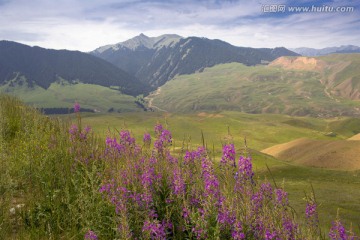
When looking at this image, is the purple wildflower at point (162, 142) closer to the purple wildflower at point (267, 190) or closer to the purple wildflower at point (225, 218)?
the purple wildflower at point (267, 190)

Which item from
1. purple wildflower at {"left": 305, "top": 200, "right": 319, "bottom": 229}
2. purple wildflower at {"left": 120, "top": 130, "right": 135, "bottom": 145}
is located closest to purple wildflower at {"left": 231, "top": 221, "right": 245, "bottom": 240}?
purple wildflower at {"left": 305, "top": 200, "right": 319, "bottom": 229}

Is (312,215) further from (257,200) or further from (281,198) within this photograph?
(257,200)

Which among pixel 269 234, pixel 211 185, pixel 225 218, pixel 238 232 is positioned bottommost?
pixel 269 234

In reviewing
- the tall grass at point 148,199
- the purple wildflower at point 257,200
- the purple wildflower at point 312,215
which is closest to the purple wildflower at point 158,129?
the tall grass at point 148,199

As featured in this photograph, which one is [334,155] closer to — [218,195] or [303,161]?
[303,161]

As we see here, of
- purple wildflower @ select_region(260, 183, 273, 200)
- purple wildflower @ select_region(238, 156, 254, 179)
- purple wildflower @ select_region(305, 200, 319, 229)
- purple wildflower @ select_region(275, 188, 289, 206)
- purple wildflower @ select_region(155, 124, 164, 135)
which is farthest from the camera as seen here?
purple wildflower @ select_region(155, 124, 164, 135)

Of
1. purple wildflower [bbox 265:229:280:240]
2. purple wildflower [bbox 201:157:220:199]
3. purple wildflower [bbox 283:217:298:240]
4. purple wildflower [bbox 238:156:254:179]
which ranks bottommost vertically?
purple wildflower [bbox 283:217:298:240]

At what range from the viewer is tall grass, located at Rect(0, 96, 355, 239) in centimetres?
506

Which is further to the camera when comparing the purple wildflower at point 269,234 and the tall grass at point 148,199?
the tall grass at point 148,199

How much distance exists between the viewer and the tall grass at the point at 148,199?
5.06 metres

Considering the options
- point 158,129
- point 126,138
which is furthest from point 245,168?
point 126,138

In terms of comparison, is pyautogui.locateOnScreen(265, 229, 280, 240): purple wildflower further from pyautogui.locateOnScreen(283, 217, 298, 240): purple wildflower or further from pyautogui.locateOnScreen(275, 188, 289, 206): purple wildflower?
pyautogui.locateOnScreen(275, 188, 289, 206): purple wildflower

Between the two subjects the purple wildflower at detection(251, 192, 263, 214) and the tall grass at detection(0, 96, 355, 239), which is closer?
the tall grass at detection(0, 96, 355, 239)

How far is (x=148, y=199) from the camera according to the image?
18.1 feet
